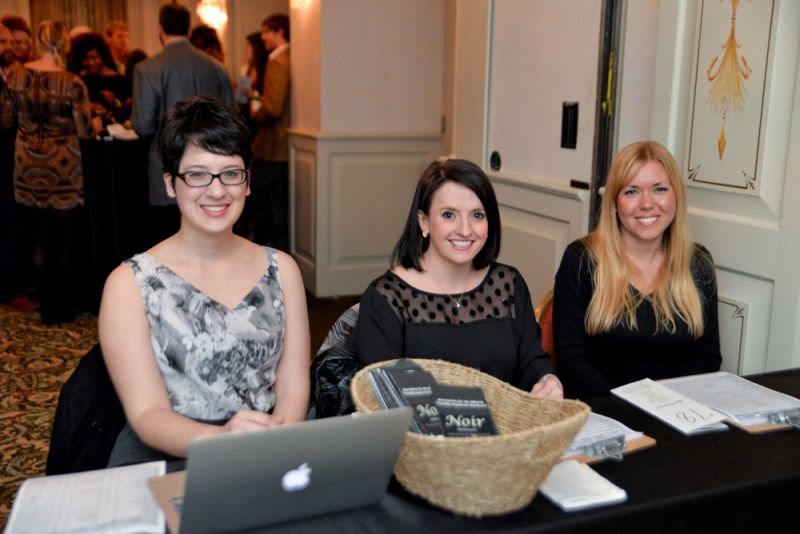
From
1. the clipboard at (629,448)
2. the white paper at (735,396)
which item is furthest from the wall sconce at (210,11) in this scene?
Result: the clipboard at (629,448)

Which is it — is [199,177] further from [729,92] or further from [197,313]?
[729,92]

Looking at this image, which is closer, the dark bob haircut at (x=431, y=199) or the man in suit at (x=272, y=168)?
the dark bob haircut at (x=431, y=199)

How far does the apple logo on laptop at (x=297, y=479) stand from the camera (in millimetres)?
1116

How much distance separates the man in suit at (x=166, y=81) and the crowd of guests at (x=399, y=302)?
2.60m

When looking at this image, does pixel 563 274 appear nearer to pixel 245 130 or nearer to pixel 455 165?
pixel 455 165

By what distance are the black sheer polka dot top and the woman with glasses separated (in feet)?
0.96

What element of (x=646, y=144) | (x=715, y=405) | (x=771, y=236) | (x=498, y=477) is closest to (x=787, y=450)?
(x=715, y=405)

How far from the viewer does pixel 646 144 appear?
2.27 m

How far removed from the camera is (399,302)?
1.98 metres

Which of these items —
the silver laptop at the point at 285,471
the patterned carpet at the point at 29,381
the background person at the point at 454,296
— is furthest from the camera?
the patterned carpet at the point at 29,381

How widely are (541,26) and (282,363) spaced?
6.29 feet

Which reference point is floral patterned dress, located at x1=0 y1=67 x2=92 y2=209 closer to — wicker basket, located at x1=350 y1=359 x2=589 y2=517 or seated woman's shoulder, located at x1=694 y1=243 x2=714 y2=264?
seated woman's shoulder, located at x1=694 y1=243 x2=714 y2=264

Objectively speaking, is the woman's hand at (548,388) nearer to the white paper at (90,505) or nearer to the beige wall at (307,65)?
the white paper at (90,505)

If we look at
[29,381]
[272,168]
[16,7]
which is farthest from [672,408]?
[16,7]
